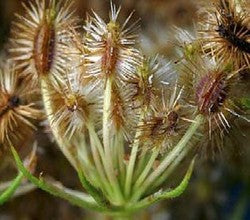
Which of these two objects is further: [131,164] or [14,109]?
[14,109]

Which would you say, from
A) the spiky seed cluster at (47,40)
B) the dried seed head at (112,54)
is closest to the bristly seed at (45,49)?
the spiky seed cluster at (47,40)

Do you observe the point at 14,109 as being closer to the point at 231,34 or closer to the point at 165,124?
the point at 165,124

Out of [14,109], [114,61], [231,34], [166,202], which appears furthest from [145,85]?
[166,202]

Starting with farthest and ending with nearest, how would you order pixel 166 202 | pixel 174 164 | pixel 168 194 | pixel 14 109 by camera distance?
1. pixel 166 202
2. pixel 14 109
3. pixel 174 164
4. pixel 168 194

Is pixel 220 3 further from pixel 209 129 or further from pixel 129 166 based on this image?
pixel 129 166

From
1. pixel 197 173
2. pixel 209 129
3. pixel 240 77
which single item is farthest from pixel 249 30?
pixel 197 173

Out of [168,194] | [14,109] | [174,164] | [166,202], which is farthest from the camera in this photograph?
[166,202]

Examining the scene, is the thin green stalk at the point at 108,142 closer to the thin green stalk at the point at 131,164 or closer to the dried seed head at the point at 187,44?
the thin green stalk at the point at 131,164
